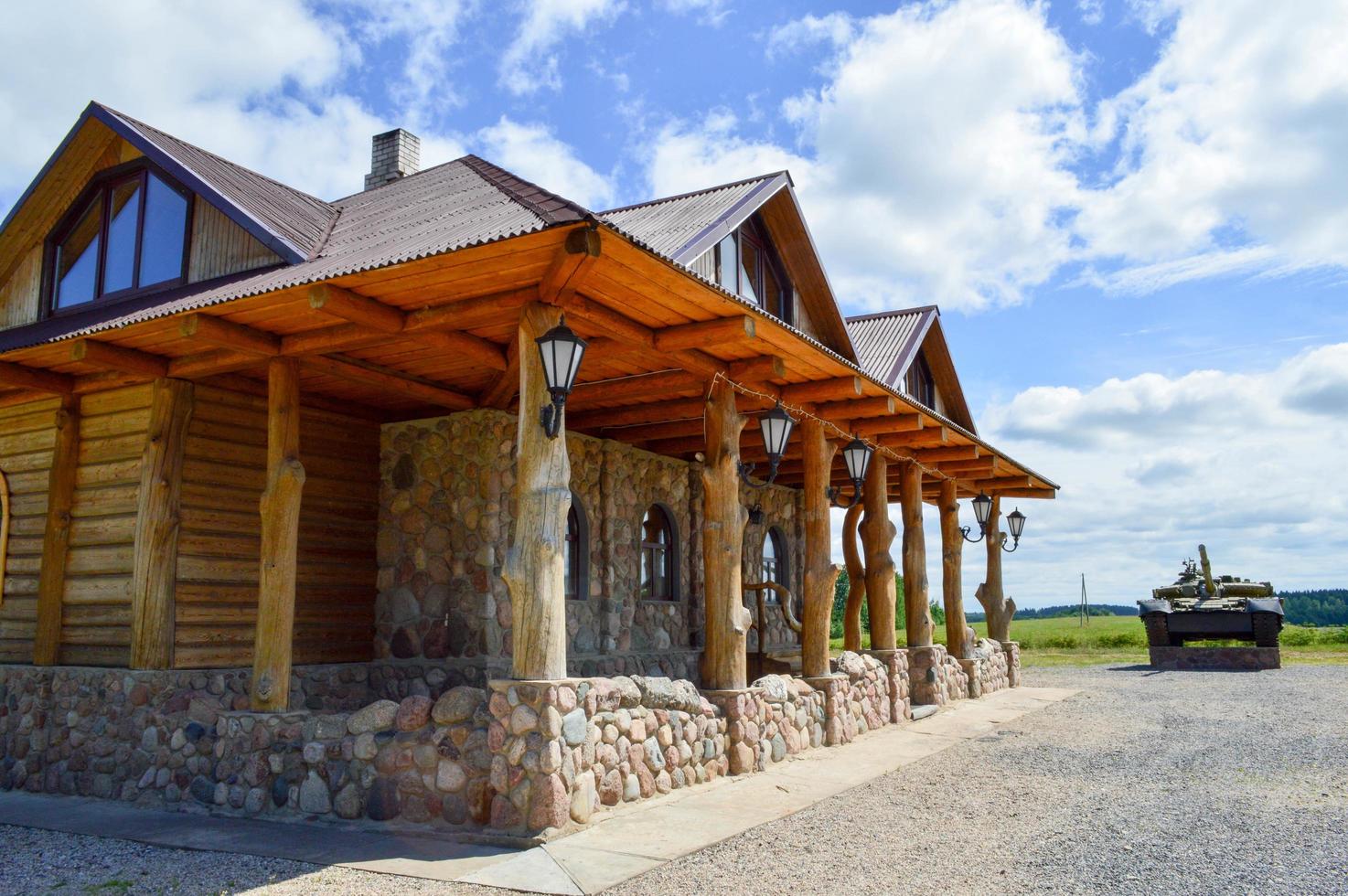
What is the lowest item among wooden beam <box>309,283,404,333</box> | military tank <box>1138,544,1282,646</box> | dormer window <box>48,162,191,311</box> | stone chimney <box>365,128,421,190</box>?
military tank <box>1138,544,1282,646</box>

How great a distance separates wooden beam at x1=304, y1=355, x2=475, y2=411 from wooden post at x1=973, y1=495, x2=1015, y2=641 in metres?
11.3

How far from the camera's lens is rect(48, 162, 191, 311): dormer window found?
10.7m

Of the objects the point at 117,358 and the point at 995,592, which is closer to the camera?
the point at 117,358

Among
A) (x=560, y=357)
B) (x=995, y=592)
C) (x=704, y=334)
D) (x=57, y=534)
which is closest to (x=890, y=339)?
(x=995, y=592)

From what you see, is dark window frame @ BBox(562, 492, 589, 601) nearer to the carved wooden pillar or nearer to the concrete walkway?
the concrete walkway

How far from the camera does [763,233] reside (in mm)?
12891

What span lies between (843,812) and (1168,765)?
373 cm

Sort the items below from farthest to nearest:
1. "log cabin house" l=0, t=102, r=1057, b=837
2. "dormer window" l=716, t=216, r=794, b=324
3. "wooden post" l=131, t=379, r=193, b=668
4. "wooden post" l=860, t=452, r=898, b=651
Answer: "wooden post" l=860, t=452, r=898, b=651 < "dormer window" l=716, t=216, r=794, b=324 < "wooden post" l=131, t=379, r=193, b=668 < "log cabin house" l=0, t=102, r=1057, b=837

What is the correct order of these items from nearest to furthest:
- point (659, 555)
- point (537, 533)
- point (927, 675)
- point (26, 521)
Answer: point (537, 533) < point (26, 521) < point (927, 675) < point (659, 555)

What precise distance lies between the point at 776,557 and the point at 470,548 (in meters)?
8.22

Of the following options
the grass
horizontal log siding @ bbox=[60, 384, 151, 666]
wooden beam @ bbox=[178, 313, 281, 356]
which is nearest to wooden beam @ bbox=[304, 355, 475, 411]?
wooden beam @ bbox=[178, 313, 281, 356]

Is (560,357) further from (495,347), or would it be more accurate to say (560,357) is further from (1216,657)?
(1216,657)

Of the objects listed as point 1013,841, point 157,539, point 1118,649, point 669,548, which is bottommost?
point 1013,841

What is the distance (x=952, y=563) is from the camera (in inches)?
651
